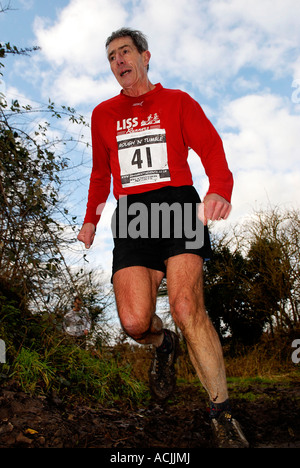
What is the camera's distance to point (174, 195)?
305cm

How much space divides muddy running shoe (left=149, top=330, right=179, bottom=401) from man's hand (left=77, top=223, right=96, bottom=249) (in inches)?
43.5

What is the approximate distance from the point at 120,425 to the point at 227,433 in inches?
46.1

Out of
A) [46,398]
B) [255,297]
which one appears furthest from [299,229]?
[46,398]

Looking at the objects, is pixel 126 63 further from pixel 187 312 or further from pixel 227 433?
pixel 227 433

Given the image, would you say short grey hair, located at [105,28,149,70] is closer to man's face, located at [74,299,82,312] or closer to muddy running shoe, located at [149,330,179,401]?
man's face, located at [74,299,82,312]

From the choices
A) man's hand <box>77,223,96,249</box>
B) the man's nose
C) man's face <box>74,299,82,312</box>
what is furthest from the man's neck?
man's face <box>74,299,82,312</box>

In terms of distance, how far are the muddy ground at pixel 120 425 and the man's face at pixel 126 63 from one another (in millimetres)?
2676

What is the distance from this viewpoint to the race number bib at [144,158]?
3111mm

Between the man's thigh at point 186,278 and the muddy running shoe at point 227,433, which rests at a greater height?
the man's thigh at point 186,278

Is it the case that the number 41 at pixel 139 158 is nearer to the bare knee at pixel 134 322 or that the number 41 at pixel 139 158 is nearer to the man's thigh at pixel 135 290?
the man's thigh at pixel 135 290

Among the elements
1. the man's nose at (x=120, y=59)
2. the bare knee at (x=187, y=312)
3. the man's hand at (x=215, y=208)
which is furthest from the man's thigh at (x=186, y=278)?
the man's nose at (x=120, y=59)

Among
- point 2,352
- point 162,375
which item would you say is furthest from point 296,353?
point 2,352
